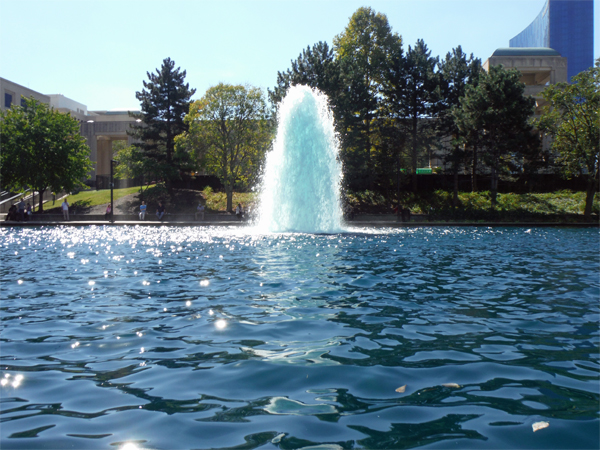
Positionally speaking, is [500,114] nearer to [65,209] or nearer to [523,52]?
[65,209]

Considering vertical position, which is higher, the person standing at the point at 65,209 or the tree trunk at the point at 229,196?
the tree trunk at the point at 229,196

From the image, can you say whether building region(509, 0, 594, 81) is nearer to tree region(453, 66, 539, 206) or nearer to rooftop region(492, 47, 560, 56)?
rooftop region(492, 47, 560, 56)

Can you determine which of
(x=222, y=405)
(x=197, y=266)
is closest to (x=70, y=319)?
(x=222, y=405)

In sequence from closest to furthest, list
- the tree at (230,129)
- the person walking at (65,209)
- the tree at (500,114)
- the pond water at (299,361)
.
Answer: the pond water at (299,361)
the tree at (500,114)
the person walking at (65,209)
the tree at (230,129)

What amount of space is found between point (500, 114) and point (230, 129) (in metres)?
21.8

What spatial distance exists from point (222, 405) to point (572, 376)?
3.09 m

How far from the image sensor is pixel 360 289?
8914 mm

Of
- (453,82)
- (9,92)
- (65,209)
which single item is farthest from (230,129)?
(9,92)

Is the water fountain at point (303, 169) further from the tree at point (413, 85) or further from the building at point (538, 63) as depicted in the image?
the building at point (538, 63)

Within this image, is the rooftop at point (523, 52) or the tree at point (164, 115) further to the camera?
the rooftop at point (523, 52)

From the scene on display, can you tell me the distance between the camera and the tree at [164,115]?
4525 centimetres

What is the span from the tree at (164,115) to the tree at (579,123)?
1249 inches

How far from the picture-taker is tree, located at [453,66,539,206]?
36.8 meters

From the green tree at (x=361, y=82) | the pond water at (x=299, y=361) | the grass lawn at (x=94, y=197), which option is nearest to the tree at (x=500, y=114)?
the green tree at (x=361, y=82)
